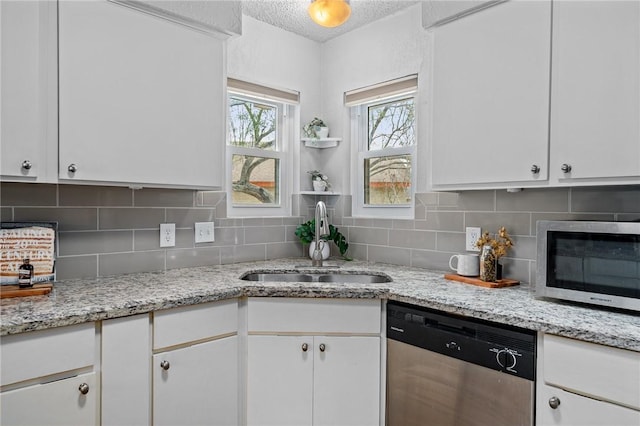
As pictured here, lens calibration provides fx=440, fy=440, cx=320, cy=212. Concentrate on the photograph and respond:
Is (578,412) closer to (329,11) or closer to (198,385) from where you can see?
(198,385)

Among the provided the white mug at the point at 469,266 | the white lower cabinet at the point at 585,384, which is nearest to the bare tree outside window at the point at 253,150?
the white mug at the point at 469,266

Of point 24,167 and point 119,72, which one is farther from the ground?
point 119,72

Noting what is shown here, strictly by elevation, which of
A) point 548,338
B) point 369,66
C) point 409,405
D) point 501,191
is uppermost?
point 369,66

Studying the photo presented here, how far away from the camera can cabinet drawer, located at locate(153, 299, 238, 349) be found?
1.63m

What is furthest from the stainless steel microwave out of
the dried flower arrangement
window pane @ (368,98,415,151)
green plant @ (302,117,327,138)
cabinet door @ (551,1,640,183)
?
green plant @ (302,117,327,138)

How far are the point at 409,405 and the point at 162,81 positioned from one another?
66.4 inches

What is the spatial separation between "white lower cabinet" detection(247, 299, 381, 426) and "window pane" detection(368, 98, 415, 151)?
115 centimetres

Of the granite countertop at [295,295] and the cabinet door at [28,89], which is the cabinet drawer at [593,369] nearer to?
the granite countertop at [295,295]

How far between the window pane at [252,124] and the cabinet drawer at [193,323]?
3.70 ft

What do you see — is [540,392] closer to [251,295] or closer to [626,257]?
[626,257]

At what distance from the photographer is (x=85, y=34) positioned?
65.7 inches

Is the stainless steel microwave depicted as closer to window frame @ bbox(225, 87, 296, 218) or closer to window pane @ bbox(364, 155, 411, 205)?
window pane @ bbox(364, 155, 411, 205)

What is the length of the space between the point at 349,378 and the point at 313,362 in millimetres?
167

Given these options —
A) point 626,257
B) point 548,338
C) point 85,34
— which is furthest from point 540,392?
point 85,34
